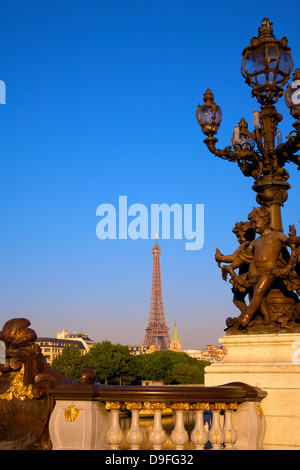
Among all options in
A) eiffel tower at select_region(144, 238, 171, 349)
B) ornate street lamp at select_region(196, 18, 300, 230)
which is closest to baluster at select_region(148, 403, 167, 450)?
ornate street lamp at select_region(196, 18, 300, 230)

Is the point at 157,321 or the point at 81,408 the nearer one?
the point at 81,408

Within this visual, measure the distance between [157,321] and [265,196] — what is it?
146 m

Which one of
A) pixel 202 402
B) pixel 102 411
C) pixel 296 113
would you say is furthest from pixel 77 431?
pixel 296 113

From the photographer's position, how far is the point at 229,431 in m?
5.66

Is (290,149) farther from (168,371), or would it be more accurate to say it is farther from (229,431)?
(168,371)

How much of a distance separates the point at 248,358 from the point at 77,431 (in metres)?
4.08

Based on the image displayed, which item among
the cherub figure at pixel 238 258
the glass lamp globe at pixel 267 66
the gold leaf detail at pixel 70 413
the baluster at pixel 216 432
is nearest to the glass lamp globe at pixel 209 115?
the glass lamp globe at pixel 267 66

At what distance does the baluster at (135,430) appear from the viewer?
5301 millimetres

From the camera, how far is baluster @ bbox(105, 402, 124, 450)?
5.34 m

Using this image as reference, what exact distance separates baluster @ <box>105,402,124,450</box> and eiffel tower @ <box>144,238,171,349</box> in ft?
478

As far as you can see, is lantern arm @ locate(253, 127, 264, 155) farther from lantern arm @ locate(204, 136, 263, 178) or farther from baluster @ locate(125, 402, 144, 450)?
baluster @ locate(125, 402, 144, 450)

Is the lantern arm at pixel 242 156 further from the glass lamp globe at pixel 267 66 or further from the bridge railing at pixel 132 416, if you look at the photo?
the bridge railing at pixel 132 416

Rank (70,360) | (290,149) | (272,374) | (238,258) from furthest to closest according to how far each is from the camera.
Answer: (70,360) < (290,149) < (238,258) < (272,374)

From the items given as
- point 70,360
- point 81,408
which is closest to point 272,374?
point 81,408
